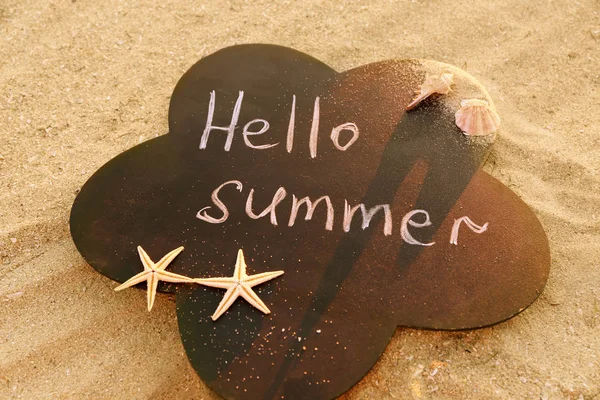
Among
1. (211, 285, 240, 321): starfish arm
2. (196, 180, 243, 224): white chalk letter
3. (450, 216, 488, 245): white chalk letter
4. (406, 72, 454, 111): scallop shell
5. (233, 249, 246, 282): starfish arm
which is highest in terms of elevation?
(406, 72, 454, 111): scallop shell

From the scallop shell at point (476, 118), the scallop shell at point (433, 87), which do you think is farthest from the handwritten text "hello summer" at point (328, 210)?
the scallop shell at point (476, 118)

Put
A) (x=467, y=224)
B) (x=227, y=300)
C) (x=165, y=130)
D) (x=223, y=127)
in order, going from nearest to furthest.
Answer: (x=227, y=300)
(x=467, y=224)
(x=223, y=127)
(x=165, y=130)

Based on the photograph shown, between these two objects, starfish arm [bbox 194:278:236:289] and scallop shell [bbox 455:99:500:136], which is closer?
starfish arm [bbox 194:278:236:289]

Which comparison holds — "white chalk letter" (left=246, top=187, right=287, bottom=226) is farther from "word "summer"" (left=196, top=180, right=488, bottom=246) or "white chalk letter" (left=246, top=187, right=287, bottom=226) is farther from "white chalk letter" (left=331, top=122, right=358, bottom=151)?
"white chalk letter" (left=331, top=122, right=358, bottom=151)

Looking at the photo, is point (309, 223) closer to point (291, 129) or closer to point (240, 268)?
point (240, 268)

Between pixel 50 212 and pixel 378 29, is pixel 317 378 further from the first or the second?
pixel 378 29

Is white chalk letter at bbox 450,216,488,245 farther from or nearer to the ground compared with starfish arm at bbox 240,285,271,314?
farther from the ground

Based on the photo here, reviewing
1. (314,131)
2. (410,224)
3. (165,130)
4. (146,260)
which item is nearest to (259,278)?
(146,260)

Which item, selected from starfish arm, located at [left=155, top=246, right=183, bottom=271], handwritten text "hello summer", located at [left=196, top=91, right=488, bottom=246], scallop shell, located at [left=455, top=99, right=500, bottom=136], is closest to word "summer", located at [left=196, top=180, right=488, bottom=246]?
handwritten text "hello summer", located at [left=196, top=91, right=488, bottom=246]
